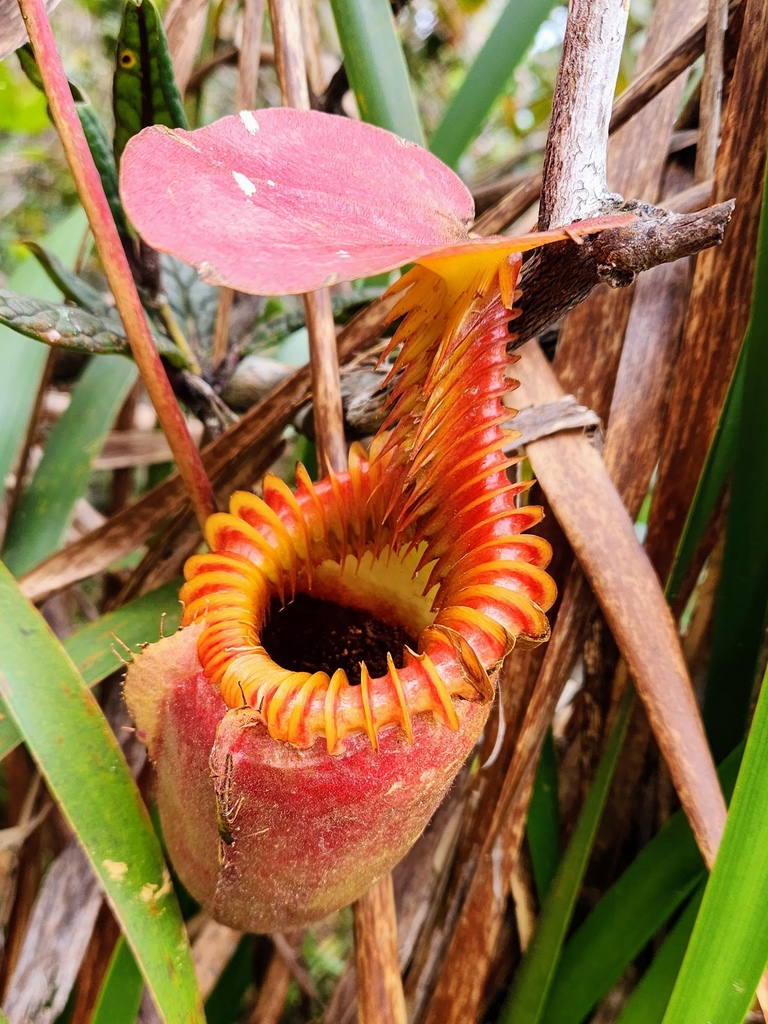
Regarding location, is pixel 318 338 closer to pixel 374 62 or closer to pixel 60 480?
pixel 374 62

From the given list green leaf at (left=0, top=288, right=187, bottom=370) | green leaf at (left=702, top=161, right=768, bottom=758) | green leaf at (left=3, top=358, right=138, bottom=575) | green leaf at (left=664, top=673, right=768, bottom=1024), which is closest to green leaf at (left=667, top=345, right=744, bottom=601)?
green leaf at (left=702, top=161, right=768, bottom=758)

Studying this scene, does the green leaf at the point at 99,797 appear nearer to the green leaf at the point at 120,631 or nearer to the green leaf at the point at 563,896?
the green leaf at the point at 120,631

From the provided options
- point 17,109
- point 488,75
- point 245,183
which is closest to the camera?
point 245,183

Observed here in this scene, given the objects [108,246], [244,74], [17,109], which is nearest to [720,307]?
[108,246]

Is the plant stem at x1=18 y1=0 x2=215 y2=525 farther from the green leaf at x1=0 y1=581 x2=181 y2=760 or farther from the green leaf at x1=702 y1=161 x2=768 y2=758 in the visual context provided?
the green leaf at x1=702 y1=161 x2=768 y2=758

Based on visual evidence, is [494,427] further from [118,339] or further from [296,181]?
[118,339]

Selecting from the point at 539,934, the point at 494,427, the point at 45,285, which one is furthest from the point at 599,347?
the point at 45,285
